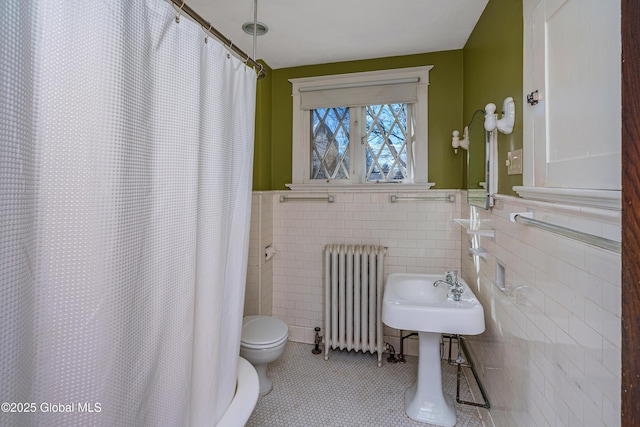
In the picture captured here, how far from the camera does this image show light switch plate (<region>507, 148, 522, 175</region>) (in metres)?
1.29

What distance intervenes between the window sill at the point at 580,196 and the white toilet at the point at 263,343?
5.21 ft

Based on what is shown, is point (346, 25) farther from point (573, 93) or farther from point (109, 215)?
point (109, 215)

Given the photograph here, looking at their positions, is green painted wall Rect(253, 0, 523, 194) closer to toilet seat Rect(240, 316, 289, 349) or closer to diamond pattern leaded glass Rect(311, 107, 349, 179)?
diamond pattern leaded glass Rect(311, 107, 349, 179)

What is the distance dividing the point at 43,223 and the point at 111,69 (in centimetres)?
39

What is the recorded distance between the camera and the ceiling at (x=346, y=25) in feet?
5.74

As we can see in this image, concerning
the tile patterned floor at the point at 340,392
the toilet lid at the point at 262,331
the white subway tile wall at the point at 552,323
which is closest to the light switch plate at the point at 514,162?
the white subway tile wall at the point at 552,323

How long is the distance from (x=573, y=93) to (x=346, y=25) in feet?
4.98

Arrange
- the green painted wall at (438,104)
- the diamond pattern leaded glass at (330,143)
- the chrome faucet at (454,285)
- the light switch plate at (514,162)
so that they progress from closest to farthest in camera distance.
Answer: the light switch plate at (514,162)
the chrome faucet at (454,285)
the green painted wall at (438,104)
the diamond pattern leaded glass at (330,143)

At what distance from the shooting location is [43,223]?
2.01 feet

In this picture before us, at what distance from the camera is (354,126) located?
251 cm

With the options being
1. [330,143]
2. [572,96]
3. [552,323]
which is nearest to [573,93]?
[572,96]

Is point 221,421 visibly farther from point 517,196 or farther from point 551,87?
point 551,87

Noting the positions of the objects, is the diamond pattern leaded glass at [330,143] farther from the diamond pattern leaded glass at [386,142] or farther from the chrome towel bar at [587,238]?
the chrome towel bar at [587,238]

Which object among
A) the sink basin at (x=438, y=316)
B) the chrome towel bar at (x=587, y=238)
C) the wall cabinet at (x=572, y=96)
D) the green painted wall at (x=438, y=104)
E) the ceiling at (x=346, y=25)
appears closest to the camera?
the chrome towel bar at (x=587, y=238)
